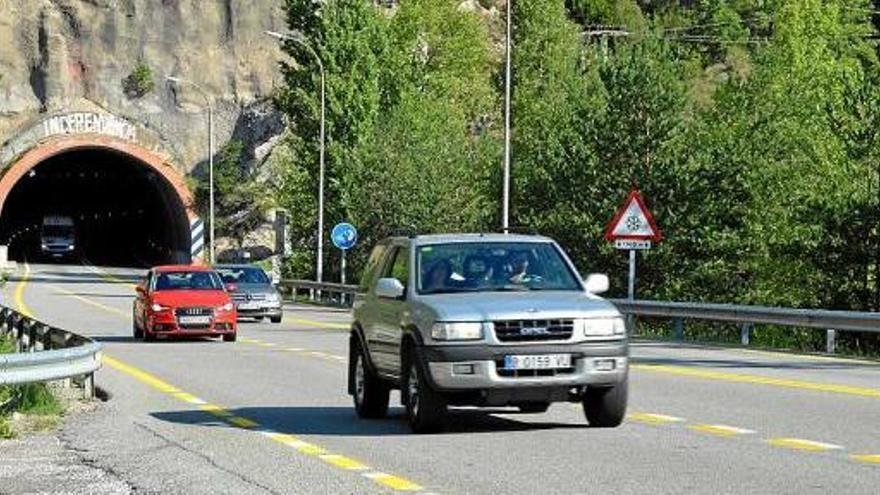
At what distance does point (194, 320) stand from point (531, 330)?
2086cm

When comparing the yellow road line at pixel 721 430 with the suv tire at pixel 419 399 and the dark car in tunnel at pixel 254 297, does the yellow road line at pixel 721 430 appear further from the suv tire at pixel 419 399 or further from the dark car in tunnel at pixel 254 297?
the dark car in tunnel at pixel 254 297

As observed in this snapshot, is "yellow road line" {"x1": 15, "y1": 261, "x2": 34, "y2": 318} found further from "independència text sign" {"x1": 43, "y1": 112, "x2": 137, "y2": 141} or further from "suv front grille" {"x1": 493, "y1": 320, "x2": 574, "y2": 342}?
"suv front grille" {"x1": 493, "y1": 320, "x2": 574, "y2": 342}

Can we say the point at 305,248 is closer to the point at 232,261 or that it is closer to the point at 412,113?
the point at 412,113

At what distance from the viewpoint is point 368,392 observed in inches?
701

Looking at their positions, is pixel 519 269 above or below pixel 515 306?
above

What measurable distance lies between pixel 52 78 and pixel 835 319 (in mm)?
58304

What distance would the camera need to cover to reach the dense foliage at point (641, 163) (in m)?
56.2

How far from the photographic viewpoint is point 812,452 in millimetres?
13969

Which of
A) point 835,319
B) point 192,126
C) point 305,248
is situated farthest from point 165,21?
point 835,319

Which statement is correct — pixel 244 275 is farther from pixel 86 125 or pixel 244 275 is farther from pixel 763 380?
pixel 86 125

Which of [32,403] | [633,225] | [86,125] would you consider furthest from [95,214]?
[32,403]

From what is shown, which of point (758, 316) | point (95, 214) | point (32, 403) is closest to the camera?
point (32, 403)

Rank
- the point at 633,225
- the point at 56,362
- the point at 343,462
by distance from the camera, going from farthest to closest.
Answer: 1. the point at 633,225
2. the point at 56,362
3. the point at 343,462

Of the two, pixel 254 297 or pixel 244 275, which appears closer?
pixel 254 297
